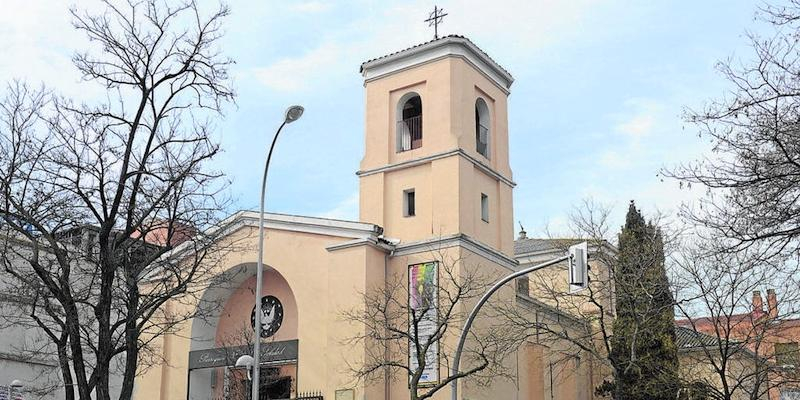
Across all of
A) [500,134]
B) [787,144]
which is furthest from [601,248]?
[787,144]

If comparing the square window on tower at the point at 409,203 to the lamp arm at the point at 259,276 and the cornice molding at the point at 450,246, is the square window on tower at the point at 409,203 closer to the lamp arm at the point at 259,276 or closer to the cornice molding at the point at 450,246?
the cornice molding at the point at 450,246

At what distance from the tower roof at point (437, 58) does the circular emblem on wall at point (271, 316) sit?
341 inches

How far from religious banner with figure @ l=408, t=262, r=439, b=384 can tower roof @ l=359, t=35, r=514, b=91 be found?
24.0 feet

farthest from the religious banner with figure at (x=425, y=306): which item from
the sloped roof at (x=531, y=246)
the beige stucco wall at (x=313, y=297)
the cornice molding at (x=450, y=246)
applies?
the sloped roof at (x=531, y=246)

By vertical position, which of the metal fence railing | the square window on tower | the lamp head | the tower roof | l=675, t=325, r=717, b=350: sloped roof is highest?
the tower roof

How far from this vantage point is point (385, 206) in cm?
3212

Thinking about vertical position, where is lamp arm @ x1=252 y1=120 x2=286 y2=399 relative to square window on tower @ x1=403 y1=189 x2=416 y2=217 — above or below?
below

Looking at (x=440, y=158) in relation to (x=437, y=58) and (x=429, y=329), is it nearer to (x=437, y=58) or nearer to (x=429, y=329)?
(x=437, y=58)

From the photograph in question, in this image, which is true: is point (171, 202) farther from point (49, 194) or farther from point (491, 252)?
point (491, 252)

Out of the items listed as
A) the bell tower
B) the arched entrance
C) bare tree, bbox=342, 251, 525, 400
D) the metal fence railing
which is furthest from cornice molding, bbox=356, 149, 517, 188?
the arched entrance

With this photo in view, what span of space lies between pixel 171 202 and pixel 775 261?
1125 cm

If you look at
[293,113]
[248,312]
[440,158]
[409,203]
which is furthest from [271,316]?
[293,113]

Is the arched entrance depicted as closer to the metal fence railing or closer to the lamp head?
the metal fence railing

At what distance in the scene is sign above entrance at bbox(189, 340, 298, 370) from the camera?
31.3 metres
